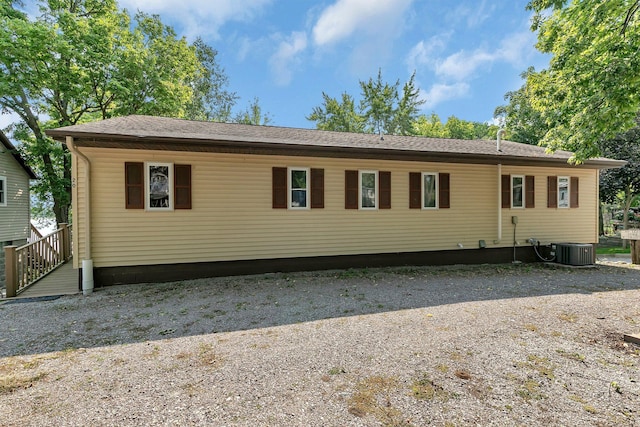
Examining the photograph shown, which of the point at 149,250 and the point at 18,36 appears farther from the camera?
the point at 18,36

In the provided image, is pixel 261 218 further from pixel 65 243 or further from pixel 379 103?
pixel 379 103

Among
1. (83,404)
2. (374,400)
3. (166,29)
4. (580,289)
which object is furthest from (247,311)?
(166,29)

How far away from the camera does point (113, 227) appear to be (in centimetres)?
649

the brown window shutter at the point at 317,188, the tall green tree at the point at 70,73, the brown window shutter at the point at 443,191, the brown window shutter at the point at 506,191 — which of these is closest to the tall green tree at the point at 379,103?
the tall green tree at the point at 70,73

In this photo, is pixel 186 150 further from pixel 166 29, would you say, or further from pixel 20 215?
pixel 166 29

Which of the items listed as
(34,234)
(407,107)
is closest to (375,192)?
(34,234)

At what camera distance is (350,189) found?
8102 mm

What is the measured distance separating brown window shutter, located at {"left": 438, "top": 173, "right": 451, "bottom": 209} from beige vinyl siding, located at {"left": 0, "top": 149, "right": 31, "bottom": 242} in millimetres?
16560

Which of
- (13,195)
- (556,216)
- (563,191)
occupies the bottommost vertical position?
(556,216)

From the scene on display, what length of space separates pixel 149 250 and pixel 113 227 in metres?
0.84

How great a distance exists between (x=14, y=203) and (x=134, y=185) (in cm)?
1160

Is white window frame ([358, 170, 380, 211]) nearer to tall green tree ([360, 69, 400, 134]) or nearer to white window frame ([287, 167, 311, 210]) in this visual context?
white window frame ([287, 167, 311, 210])

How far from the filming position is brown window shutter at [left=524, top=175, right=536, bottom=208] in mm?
9492

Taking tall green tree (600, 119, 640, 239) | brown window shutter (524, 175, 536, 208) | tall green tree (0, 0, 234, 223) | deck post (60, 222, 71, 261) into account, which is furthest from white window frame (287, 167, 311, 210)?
tall green tree (600, 119, 640, 239)
